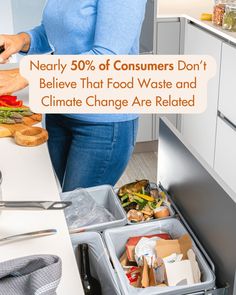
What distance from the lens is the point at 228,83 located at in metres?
2.39

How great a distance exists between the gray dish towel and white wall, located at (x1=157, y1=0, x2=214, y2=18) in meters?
2.57

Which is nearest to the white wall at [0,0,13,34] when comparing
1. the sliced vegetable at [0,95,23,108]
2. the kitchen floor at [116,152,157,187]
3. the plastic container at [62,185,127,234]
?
the kitchen floor at [116,152,157,187]

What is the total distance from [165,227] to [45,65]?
A: 1.88 feet

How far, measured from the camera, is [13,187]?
1.17 meters

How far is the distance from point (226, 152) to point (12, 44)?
1.27 m

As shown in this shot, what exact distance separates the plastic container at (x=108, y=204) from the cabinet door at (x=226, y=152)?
1247mm

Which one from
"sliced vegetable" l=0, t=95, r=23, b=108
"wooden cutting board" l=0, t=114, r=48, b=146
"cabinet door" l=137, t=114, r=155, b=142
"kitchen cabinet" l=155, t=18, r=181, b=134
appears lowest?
"cabinet door" l=137, t=114, r=155, b=142

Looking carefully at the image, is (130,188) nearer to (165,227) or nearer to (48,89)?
(165,227)

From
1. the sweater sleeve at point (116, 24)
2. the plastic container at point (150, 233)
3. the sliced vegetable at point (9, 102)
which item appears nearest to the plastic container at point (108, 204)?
the plastic container at point (150, 233)

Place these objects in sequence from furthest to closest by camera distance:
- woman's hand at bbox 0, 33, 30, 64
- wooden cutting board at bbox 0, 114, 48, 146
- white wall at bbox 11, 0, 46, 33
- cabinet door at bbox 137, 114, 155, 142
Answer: white wall at bbox 11, 0, 46, 33
cabinet door at bbox 137, 114, 155, 142
woman's hand at bbox 0, 33, 30, 64
wooden cutting board at bbox 0, 114, 48, 146

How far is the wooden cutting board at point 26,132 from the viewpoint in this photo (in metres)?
1.39

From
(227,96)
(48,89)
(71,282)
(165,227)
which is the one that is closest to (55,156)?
(48,89)

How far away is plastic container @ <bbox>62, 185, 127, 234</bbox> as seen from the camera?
111cm

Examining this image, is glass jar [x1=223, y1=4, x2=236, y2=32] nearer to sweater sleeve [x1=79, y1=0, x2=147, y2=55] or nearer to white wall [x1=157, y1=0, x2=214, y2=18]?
white wall [x1=157, y1=0, x2=214, y2=18]
